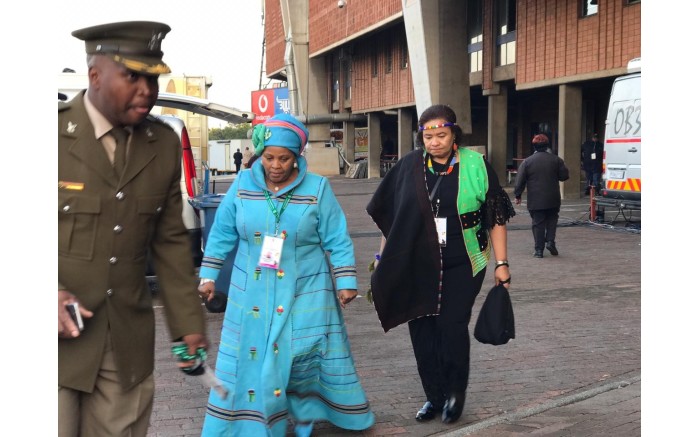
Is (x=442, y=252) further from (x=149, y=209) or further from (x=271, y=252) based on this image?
(x=149, y=209)

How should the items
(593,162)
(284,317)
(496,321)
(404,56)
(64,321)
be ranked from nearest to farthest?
(64,321)
(284,317)
(496,321)
(593,162)
(404,56)

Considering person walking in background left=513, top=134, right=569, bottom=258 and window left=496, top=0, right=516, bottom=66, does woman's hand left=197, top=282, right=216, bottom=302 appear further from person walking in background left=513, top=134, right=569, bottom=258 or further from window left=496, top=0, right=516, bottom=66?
window left=496, top=0, right=516, bottom=66

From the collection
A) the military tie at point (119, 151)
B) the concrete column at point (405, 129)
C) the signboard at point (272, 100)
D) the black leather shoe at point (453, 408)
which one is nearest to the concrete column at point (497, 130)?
the concrete column at point (405, 129)

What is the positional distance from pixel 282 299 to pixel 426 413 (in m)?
1.26

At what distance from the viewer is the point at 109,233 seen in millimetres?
3062

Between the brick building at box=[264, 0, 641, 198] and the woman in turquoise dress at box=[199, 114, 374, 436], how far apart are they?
18.3 meters

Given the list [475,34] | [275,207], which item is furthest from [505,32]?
[275,207]

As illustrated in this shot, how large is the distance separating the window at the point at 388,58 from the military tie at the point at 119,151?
38.4 m
